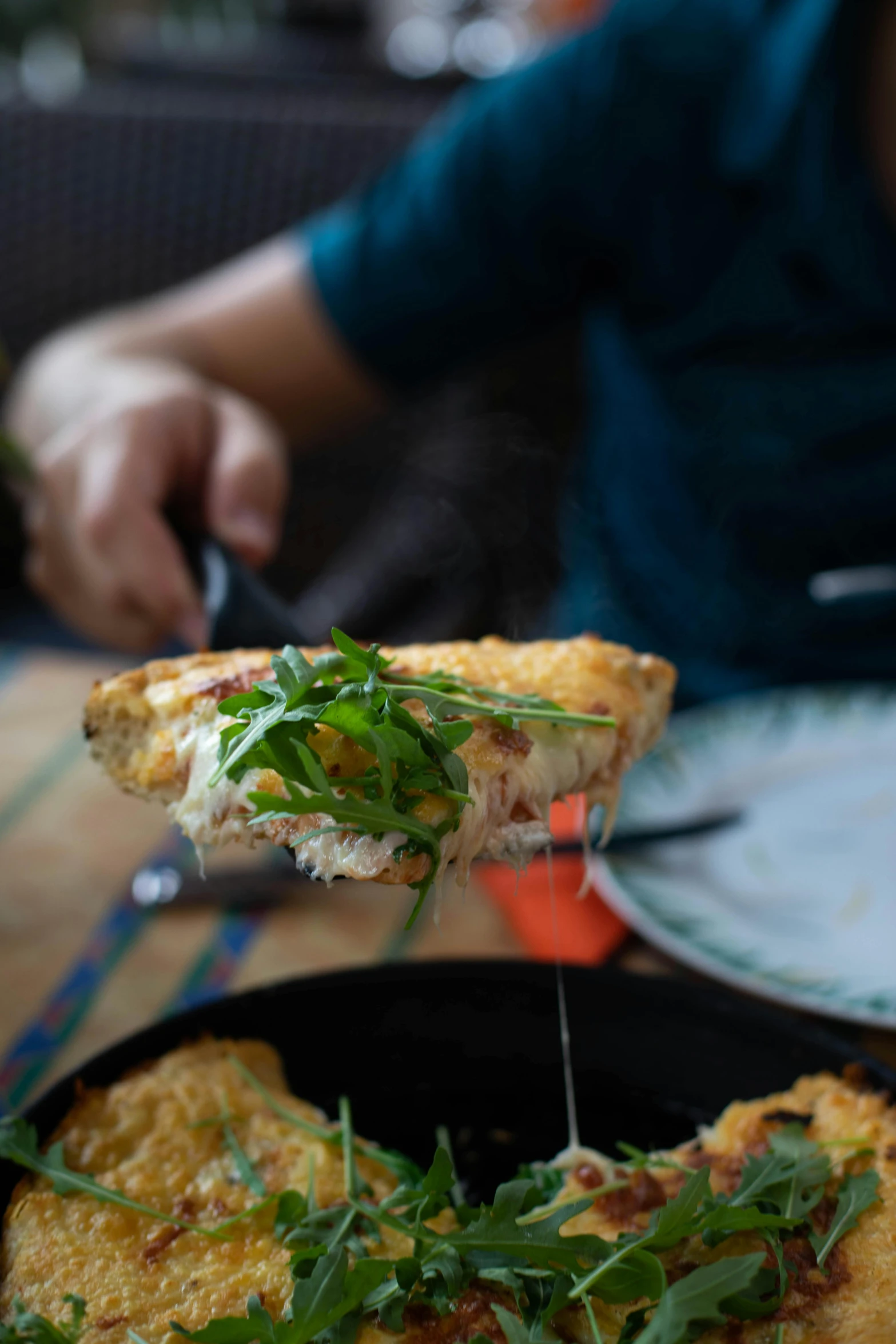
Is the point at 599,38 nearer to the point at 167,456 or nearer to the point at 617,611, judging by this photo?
the point at 617,611

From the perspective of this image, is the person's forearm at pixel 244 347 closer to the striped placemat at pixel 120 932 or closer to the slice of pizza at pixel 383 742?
the striped placemat at pixel 120 932

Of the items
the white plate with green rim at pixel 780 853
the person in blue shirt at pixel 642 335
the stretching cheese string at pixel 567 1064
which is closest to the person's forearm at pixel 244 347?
the person in blue shirt at pixel 642 335

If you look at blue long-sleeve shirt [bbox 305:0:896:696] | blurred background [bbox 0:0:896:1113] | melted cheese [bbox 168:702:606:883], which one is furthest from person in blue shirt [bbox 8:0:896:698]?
melted cheese [bbox 168:702:606:883]

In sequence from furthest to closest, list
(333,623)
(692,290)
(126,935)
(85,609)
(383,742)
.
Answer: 1. (333,623)
2. (692,290)
3. (85,609)
4. (126,935)
5. (383,742)

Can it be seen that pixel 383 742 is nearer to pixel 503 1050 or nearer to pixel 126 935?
pixel 503 1050

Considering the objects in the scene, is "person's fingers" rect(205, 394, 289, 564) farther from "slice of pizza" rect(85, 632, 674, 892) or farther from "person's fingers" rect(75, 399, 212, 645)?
"slice of pizza" rect(85, 632, 674, 892)

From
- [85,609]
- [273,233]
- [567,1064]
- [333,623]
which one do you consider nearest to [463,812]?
[567,1064]

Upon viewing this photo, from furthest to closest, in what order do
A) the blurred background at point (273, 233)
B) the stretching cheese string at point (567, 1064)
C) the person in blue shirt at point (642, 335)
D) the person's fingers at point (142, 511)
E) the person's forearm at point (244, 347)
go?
the blurred background at point (273, 233), the person's forearm at point (244, 347), the person in blue shirt at point (642, 335), the person's fingers at point (142, 511), the stretching cheese string at point (567, 1064)
